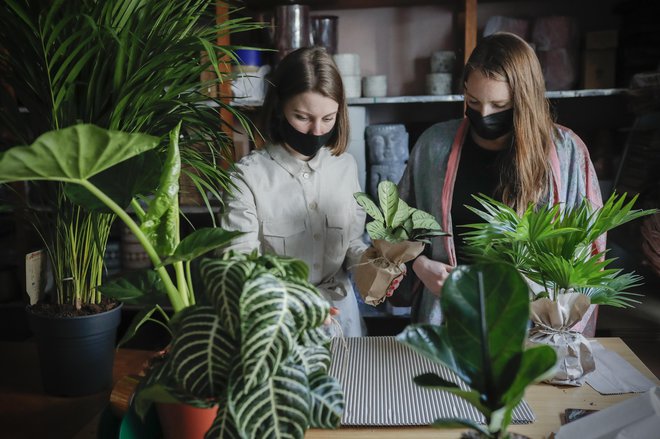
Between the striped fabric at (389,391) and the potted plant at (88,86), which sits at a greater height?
the potted plant at (88,86)

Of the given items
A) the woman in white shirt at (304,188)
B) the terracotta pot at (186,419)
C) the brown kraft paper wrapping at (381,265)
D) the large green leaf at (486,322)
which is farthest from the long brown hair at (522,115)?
the terracotta pot at (186,419)

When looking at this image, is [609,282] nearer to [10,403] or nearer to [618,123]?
[10,403]

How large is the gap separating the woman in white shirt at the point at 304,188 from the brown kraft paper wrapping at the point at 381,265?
38 centimetres

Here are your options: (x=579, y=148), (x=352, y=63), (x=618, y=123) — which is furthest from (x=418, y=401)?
(x=618, y=123)

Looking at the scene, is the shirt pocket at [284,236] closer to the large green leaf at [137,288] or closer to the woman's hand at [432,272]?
the woman's hand at [432,272]

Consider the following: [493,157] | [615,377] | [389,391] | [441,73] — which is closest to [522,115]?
[493,157]

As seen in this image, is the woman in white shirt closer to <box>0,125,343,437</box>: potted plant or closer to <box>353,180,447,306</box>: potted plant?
<box>353,180,447,306</box>: potted plant

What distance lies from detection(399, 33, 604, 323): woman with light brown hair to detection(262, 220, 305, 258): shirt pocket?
356mm

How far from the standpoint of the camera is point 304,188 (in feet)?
5.56

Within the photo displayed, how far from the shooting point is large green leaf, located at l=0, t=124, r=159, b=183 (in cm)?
63

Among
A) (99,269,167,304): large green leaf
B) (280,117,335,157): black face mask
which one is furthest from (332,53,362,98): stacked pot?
(99,269,167,304): large green leaf

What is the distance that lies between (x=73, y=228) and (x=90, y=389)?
1.27ft

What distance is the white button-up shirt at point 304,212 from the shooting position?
1660mm

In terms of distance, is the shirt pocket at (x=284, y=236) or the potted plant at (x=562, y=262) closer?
the potted plant at (x=562, y=262)
